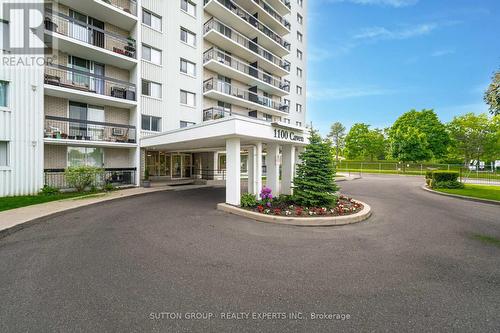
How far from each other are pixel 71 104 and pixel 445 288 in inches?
794

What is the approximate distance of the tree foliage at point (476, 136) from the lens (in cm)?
3959

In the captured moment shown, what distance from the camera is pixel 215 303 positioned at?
313 cm

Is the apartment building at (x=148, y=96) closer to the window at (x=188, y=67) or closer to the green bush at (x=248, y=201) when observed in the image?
the window at (x=188, y=67)

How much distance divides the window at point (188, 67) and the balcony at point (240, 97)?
1494 millimetres

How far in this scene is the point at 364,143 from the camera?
58.2 meters

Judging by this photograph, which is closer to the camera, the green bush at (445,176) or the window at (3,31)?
the window at (3,31)

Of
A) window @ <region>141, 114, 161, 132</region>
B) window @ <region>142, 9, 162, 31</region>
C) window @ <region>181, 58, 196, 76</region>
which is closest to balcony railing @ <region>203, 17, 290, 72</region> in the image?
window @ <region>181, 58, 196, 76</region>

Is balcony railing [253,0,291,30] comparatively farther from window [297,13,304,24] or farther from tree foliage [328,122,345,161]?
tree foliage [328,122,345,161]

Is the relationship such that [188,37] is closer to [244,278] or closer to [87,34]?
[87,34]

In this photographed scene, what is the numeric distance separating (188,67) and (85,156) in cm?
1197

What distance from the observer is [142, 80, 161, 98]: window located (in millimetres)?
17734

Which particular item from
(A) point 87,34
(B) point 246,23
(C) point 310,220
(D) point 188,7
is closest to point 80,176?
(A) point 87,34

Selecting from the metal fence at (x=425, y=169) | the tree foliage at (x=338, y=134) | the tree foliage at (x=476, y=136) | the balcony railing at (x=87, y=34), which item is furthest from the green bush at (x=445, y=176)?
the tree foliage at (x=338, y=134)

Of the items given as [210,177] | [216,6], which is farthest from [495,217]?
[216,6]
